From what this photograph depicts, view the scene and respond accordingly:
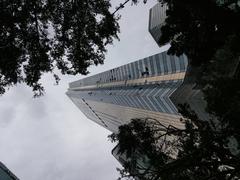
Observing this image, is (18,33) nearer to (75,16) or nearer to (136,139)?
(75,16)

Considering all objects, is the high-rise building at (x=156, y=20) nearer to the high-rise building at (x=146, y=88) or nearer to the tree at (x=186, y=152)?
the high-rise building at (x=146, y=88)

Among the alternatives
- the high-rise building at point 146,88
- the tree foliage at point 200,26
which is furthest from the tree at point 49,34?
the high-rise building at point 146,88

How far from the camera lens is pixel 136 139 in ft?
59.2

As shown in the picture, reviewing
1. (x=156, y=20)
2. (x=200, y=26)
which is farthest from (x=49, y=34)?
(x=156, y=20)

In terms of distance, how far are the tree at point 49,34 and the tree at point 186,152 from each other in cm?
404

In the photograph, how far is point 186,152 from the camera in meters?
17.4

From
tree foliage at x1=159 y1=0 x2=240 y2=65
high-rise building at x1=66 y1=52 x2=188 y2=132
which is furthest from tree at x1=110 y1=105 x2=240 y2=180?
high-rise building at x1=66 y1=52 x2=188 y2=132

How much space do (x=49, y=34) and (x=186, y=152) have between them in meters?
7.85

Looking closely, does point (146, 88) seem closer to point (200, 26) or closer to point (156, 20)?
point (156, 20)

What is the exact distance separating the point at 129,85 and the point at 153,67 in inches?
682

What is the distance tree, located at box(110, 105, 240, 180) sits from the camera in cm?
1473

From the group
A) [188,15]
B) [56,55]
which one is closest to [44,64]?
[56,55]

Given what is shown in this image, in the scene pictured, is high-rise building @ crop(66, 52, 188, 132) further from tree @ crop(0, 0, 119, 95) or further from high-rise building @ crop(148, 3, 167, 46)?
tree @ crop(0, 0, 119, 95)

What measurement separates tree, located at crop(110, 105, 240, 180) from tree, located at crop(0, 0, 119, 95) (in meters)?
4.04
